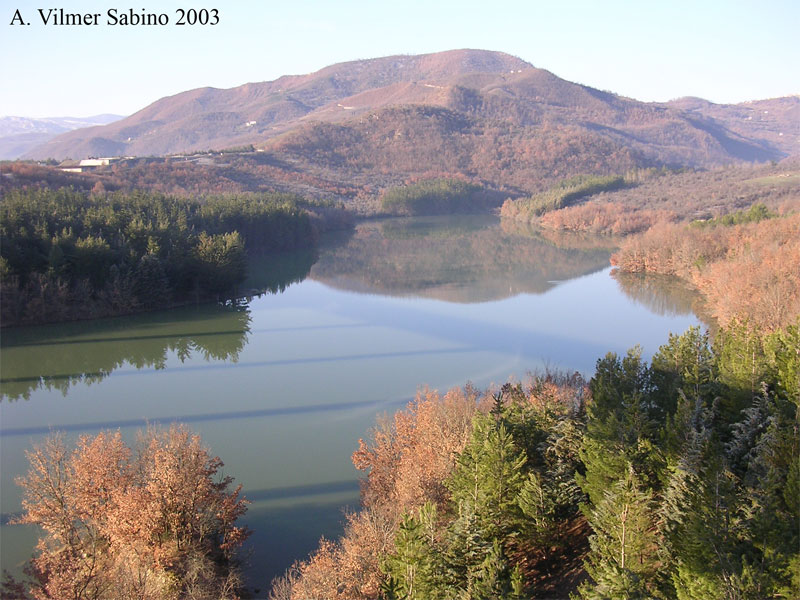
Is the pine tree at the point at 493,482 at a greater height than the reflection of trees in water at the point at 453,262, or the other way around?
the reflection of trees in water at the point at 453,262

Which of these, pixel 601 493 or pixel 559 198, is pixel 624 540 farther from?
pixel 559 198

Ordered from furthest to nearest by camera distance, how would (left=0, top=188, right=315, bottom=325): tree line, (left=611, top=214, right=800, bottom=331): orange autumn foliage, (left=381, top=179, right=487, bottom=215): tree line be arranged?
(left=381, top=179, right=487, bottom=215): tree line
(left=0, top=188, right=315, bottom=325): tree line
(left=611, top=214, right=800, bottom=331): orange autumn foliage

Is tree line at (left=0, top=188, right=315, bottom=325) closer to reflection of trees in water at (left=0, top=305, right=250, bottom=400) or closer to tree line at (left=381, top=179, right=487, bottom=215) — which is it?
reflection of trees in water at (left=0, top=305, right=250, bottom=400)

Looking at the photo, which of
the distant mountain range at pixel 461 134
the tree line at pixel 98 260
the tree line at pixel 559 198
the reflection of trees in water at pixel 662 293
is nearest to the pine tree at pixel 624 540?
the reflection of trees in water at pixel 662 293

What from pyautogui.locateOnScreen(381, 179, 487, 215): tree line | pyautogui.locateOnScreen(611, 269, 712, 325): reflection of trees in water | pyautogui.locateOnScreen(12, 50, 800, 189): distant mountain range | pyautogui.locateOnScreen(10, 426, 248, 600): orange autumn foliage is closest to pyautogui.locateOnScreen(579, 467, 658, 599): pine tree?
pyautogui.locateOnScreen(10, 426, 248, 600): orange autumn foliage

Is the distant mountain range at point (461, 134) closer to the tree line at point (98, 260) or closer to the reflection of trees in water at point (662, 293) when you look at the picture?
the tree line at point (98, 260)

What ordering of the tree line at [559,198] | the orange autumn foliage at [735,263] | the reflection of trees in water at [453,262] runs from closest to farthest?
the orange autumn foliage at [735,263]
the reflection of trees in water at [453,262]
the tree line at [559,198]

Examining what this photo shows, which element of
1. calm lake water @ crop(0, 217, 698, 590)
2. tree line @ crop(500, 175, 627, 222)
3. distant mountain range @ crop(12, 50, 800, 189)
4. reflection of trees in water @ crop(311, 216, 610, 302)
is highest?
distant mountain range @ crop(12, 50, 800, 189)

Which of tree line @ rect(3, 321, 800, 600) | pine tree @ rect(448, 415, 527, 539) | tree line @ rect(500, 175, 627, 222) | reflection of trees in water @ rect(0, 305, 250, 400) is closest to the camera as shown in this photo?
tree line @ rect(3, 321, 800, 600)

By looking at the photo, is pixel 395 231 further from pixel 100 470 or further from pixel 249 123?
pixel 249 123
